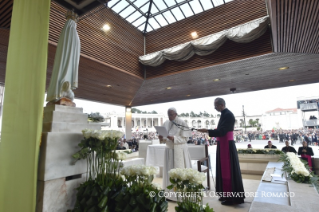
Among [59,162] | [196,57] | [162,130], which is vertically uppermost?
[196,57]

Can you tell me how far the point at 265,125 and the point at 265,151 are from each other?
26.2m

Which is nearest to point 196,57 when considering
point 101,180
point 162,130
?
point 162,130

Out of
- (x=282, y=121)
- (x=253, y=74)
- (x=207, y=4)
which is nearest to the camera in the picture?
(x=207, y=4)

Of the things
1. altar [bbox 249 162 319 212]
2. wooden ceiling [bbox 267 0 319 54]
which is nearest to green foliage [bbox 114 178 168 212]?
altar [bbox 249 162 319 212]

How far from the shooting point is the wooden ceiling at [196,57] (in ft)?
14.2

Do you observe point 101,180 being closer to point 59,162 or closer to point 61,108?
point 59,162

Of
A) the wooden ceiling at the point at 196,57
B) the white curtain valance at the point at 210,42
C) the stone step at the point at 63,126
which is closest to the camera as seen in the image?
the stone step at the point at 63,126

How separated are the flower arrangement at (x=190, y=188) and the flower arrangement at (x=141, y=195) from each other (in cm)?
15

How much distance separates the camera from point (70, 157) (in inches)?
66.5

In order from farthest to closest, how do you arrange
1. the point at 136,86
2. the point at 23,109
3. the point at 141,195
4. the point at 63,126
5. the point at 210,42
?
the point at 136,86, the point at 210,42, the point at 63,126, the point at 23,109, the point at 141,195

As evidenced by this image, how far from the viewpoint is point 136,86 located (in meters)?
8.39

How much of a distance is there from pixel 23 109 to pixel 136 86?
23.1ft

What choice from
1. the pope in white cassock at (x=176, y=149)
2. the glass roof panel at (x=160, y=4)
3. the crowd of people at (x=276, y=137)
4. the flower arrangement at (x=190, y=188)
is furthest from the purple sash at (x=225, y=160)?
the crowd of people at (x=276, y=137)

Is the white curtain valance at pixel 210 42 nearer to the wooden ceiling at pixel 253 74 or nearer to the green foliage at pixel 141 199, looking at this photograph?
the wooden ceiling at pixel 253 74
